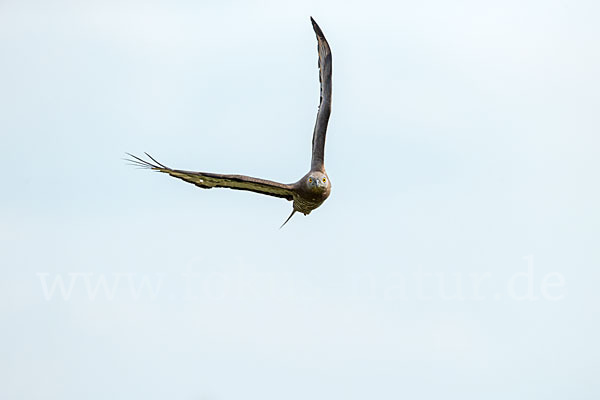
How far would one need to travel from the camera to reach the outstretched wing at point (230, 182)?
32.7 m

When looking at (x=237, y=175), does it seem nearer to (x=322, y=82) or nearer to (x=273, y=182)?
(x=273, y=182)

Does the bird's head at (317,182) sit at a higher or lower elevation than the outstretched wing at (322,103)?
lower

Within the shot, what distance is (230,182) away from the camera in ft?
110

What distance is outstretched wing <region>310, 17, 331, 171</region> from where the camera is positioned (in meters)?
35.4

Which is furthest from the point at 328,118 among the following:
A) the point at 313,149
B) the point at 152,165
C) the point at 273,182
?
the point at 152,165

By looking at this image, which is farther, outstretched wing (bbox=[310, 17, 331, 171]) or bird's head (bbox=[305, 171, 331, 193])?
outstretched wing (bbox=[310, 17, 331, 171])

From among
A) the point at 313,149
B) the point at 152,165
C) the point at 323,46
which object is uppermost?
the point at 323,46

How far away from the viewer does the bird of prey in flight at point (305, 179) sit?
32.9m

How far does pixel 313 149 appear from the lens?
117 feet

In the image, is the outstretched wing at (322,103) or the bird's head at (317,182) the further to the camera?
the outstretched wing at (322,103)

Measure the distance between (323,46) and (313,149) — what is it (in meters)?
3.46

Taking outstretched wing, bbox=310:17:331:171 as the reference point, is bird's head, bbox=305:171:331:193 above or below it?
below

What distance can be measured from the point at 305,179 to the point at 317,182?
0.41 m

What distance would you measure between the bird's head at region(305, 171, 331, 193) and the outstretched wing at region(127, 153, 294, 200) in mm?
542
